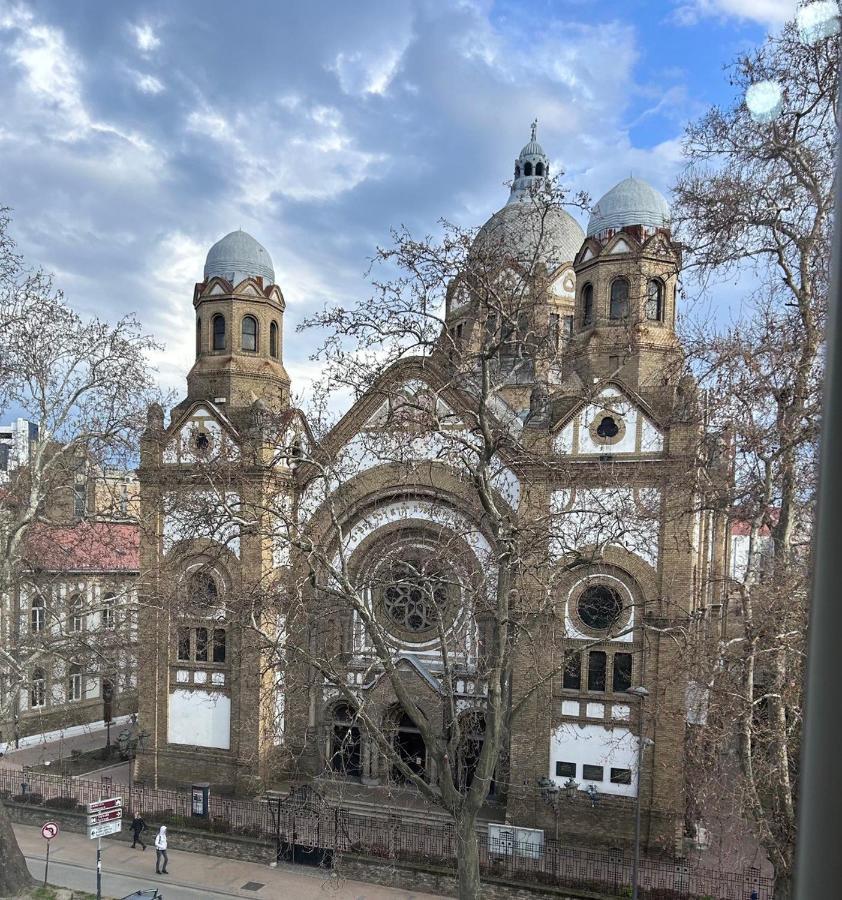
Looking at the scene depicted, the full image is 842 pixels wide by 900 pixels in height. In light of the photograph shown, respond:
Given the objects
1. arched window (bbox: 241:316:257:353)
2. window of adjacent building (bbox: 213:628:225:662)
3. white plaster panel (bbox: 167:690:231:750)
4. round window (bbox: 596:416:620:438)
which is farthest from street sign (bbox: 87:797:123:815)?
round window (bbox: 596:416:620:438)

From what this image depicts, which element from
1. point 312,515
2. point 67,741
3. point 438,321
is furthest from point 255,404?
point 67,741

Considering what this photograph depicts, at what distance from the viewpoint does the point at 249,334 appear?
2189cm

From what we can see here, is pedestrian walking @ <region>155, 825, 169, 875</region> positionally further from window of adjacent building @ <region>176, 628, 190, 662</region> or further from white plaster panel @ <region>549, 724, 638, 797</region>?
white plaster panel @ <region>549, 724, 638, 797</region>

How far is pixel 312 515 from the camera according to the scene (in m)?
19.5

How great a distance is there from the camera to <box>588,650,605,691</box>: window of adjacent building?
17211mm

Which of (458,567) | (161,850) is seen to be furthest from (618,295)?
(161,850)

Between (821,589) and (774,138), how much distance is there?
24.8ft

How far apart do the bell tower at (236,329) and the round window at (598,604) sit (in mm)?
10663

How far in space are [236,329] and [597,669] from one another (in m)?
14.3

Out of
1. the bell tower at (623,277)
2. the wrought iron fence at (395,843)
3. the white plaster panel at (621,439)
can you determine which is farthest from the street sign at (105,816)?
the bell tower at (623,277)

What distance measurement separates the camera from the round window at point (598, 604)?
17.1 metres

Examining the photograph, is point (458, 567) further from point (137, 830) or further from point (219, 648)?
point (137, 830)

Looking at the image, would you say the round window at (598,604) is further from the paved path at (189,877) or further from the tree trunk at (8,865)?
the tree trunk at (8,865)

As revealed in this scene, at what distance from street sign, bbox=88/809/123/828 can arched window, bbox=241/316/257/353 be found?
42.9 ft
